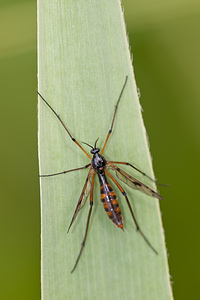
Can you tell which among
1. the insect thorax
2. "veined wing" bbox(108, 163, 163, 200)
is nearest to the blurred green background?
"veined wing" bbox(108, 163, 163, 200)

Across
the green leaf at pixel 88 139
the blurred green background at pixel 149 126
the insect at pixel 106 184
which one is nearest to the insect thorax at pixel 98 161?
the insect at pixel 106 184

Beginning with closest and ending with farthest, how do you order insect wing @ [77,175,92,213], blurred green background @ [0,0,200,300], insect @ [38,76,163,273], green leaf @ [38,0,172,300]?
green leaf @ [38,0,172,300]
insect @ [38,76,163,273]
insect wing @ [77,175,92,213]
blurred green background @ [0,0,200,300]

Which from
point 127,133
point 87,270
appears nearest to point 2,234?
point 87,270

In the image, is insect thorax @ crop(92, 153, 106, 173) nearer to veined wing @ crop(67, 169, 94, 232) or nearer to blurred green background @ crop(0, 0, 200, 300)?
veined wing @ crop(67, 169, 94, 232)

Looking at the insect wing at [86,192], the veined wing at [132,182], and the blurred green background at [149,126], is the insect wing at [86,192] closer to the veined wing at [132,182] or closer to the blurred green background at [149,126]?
the veined wing at [132,182]

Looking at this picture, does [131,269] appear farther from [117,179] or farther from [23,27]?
[23,27]
